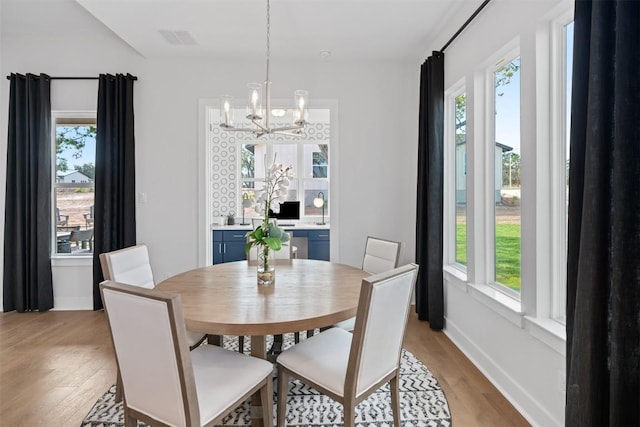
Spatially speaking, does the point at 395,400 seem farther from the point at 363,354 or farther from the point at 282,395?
the point at 282,395

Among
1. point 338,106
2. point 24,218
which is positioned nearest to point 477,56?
point 338,106

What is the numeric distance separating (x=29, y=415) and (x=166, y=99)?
303cm

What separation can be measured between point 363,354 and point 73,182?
3997 mm

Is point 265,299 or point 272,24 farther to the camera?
point 272,24

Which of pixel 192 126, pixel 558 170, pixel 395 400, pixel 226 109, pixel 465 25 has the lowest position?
pixel 395 400

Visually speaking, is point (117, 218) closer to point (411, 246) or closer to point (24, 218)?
point (24, 218)

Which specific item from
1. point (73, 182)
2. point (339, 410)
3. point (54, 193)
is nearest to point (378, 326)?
point (339, 410)

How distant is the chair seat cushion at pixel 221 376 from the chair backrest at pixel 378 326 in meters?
0.42

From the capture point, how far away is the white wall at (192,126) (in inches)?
143

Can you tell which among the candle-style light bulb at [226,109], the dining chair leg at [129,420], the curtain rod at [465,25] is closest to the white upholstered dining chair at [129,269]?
the dining chair leg at [129,420]

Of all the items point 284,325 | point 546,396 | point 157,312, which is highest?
point 157,312

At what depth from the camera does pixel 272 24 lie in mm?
2928

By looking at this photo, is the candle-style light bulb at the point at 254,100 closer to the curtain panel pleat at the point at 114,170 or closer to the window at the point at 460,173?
the window at the point at 460,173

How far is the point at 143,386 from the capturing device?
1.27 m
